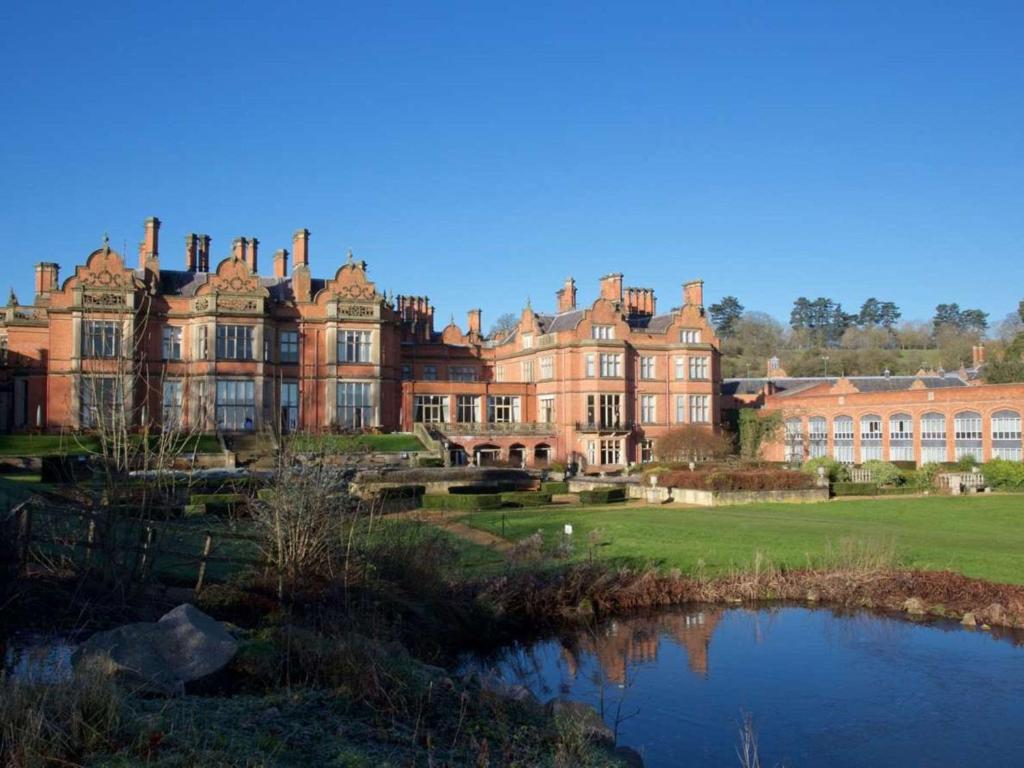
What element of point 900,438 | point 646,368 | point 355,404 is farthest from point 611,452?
point 900,438

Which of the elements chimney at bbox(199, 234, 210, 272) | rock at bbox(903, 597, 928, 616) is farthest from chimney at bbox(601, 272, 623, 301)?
rock at bbox(903, 597, 928, 616)

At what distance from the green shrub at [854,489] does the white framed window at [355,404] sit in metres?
22.5

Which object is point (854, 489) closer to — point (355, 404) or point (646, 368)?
point (646, 368)

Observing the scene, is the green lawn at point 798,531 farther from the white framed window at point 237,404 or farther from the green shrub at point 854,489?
the white framed window at point 237,404

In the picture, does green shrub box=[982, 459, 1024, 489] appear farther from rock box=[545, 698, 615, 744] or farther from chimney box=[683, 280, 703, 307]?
rock box=[545, 698, 615, 744]

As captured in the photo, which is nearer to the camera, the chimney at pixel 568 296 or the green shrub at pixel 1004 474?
the green shrub at pixel 1004 474

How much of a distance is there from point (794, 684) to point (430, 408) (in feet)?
129

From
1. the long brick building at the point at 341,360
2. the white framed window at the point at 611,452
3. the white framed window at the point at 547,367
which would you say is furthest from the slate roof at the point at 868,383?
the white framed window at the point at 547,367

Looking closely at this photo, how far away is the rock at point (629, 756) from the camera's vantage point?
31.4 feet

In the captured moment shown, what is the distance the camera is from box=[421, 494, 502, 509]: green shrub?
100ft

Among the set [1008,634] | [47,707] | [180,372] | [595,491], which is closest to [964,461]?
[595,491]

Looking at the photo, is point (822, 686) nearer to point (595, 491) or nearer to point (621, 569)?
point (621, 569)

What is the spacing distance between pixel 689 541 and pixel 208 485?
15079 mm

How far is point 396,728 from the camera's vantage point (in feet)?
29.2
